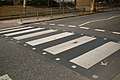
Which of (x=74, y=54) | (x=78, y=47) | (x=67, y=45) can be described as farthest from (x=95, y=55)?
(x=67, y=45)

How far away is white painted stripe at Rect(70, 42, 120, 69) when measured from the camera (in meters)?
5.80

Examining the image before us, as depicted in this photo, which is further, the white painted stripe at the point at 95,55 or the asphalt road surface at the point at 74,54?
the white painted stripe at the point at 95,55

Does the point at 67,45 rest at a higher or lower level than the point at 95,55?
higher

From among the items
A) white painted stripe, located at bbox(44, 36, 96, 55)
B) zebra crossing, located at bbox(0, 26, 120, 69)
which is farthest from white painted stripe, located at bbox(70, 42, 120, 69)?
white painted stripe, located at bbox(44, 36, 96, 55)

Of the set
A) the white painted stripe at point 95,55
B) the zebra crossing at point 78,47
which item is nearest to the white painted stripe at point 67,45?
the zebra crossing at point 78,47

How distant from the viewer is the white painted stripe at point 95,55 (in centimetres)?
580

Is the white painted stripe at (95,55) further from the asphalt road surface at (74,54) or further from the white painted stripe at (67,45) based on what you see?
the white painted stripe at (67,45)

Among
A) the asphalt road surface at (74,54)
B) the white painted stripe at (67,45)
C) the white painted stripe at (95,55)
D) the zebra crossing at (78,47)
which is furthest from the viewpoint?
the white painted stripe at (67,45)

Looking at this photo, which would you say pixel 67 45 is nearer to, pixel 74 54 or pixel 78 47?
pixel 78 47

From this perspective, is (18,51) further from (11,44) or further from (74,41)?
(74,41)

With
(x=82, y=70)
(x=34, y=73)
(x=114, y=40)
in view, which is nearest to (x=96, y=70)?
(x=82, y=70)

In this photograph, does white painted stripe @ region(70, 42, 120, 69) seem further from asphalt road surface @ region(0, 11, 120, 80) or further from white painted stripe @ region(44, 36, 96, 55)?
white painted stripe @ region(44, 36, 96, 55)

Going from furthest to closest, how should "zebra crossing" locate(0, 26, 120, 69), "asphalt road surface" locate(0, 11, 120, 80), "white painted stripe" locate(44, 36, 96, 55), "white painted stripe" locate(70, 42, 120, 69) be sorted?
"white painted stripe" locate(44, 36, 96, 55)
"zebra crossing" locate(0, 26, 120, 69)
"white painted stripe" locate(70, 42, 120, 69)
"asphalt road surface" locate(0, 11, 120, 80)

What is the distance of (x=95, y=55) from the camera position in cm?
653
